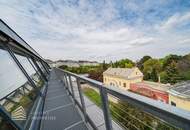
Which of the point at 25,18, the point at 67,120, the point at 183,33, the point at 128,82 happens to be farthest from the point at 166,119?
the point at 183,33

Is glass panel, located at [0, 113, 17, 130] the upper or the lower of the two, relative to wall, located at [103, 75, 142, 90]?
upper

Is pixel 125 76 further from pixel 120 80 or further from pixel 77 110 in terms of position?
pixel 77 110

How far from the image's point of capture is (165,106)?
0.60m

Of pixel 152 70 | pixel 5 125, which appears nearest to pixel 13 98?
pixel 5 125

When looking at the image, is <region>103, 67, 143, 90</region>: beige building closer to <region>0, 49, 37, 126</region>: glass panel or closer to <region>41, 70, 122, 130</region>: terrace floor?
<region>41, 70, 122, 130</region>: terrace floor

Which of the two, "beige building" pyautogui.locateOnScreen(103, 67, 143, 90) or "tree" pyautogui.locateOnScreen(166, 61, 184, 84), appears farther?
"tree" pyautogui.locateOnScreen(166, 61, 184, 84)

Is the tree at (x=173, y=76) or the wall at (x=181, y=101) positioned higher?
the wall at (x=181, y=101)

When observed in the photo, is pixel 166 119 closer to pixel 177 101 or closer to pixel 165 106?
→ pixel 165 106

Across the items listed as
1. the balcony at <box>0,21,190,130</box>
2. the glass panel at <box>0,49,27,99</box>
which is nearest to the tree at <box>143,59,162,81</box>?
the balcony at <box>0,21,190,130</box>

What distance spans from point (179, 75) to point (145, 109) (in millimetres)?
38321

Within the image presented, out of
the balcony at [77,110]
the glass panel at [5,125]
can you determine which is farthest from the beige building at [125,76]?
the glass panel at [5,125]

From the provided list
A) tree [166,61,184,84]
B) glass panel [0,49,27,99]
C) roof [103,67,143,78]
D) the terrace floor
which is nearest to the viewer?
glass panel [0,49,27,99]

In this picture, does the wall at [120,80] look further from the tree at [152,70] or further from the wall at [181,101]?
the wall at [181,101]

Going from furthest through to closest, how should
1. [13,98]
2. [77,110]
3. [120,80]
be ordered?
[120,80]
[77,110]
[13,98]
